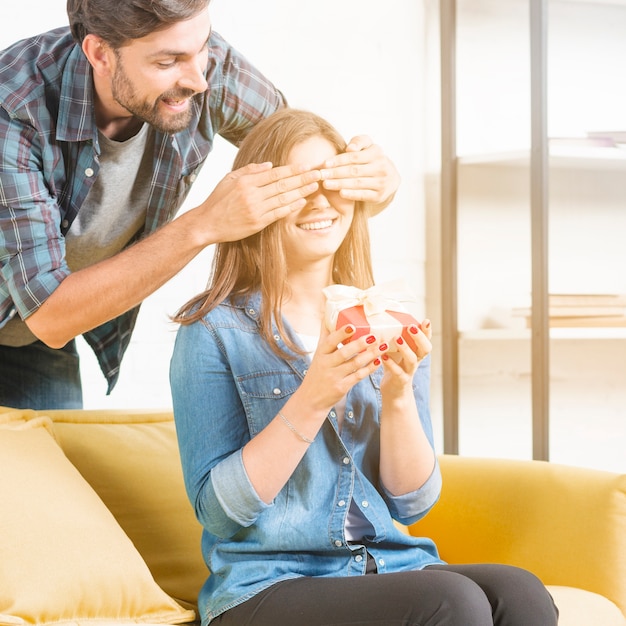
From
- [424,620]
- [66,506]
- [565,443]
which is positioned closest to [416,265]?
[565,443]

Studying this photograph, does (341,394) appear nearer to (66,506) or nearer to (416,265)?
(66,506)

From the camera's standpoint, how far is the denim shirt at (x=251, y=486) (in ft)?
3.75

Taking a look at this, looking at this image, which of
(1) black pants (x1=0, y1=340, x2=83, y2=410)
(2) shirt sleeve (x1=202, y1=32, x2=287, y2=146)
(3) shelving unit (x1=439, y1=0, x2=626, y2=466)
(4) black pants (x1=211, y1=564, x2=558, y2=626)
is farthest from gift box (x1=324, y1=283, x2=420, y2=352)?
(3) shelving unit (x1=439, y1=0, x2=626, y2=466)

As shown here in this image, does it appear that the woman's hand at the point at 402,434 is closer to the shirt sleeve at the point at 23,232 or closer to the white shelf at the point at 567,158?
the shirt sleeve at the point at 23,232

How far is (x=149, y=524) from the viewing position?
60.6 inches

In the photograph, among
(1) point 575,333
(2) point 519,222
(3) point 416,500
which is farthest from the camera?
(2) point 519,222

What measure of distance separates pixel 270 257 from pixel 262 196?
0.31 feet

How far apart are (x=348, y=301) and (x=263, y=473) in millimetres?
239

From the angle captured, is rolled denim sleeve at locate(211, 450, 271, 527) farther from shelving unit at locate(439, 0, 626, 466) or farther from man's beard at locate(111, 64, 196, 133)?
shelving unit at locate(439, 0, 626, 466)

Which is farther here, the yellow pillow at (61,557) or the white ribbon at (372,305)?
the yellow pillow at (61,557)

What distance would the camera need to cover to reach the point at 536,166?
2.28 meters

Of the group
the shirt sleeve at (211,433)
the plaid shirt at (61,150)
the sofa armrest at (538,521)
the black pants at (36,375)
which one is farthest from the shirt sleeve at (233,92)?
the sofa armrest at (538,521)

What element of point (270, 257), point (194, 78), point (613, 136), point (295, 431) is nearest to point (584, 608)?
point (295, 431)

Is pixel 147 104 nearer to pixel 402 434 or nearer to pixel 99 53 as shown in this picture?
pixel 99 53
